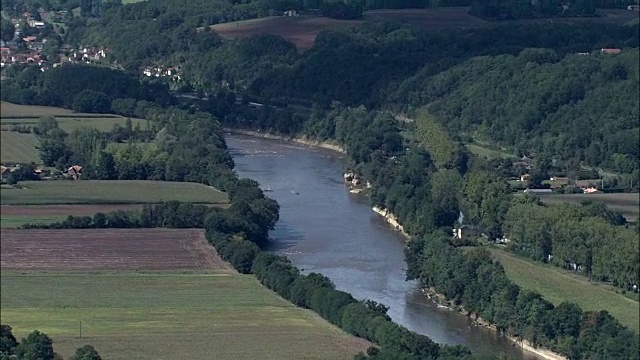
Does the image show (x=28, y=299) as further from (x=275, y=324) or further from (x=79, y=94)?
(x=79, y=94)

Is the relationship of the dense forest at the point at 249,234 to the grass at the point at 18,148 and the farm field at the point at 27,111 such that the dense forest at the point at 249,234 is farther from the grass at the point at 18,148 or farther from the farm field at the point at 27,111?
the grass at the point at 18,148

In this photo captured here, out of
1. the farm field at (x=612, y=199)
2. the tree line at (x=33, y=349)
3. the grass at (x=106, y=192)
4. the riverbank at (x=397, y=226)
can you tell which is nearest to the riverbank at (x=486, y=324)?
the riverbank at (x=397, y=226)

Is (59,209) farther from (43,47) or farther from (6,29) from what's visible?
(43,47)

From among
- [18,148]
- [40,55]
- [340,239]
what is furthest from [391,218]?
[18,148]

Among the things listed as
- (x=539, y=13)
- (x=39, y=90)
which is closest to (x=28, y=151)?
(x=39, y=90)

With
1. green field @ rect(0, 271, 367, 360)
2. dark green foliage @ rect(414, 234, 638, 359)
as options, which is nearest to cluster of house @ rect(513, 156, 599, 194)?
dark green foliage @ rect(414, 234, 638, 359)

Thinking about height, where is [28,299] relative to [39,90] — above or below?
below

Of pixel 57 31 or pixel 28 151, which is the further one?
pixel 57 31
